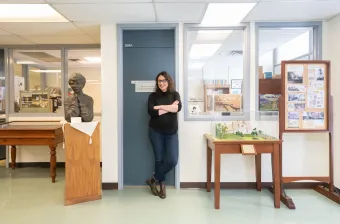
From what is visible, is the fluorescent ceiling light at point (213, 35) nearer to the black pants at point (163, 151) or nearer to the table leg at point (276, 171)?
the black pants at point (163, 151)

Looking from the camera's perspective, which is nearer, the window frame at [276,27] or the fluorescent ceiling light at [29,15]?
the fluorescent ceiling light at [29,15]

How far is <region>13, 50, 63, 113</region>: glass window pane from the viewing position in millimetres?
4785

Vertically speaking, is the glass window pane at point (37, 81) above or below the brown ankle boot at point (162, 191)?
above

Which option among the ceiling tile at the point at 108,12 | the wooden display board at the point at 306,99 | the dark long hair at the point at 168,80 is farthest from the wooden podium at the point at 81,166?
the wooden display board at the point at 306,99

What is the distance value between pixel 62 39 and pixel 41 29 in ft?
1.93

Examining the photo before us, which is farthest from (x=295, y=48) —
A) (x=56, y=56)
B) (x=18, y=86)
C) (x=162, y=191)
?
(x=18, y=86)

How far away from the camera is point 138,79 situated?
11.9 ft

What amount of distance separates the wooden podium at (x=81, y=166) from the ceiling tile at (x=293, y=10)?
Result: 2427mm

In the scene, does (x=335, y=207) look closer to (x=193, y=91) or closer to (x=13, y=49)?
(x=193, y=91)

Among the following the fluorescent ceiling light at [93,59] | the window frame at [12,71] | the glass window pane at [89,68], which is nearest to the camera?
the window frame at [12,71]

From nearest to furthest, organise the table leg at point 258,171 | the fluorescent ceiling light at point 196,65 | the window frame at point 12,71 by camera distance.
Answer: the table leg at point 258,171
the fluorescent ceiling light at point 196,65
the window frame at point 12,71

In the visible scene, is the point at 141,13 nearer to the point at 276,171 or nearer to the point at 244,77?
the point at 244,77

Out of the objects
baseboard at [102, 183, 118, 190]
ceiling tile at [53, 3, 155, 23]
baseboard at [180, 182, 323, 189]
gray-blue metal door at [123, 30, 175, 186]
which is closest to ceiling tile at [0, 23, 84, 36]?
ceiling tile at [53, 3, 155, 23]

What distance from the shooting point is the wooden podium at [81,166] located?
9.95 feet
